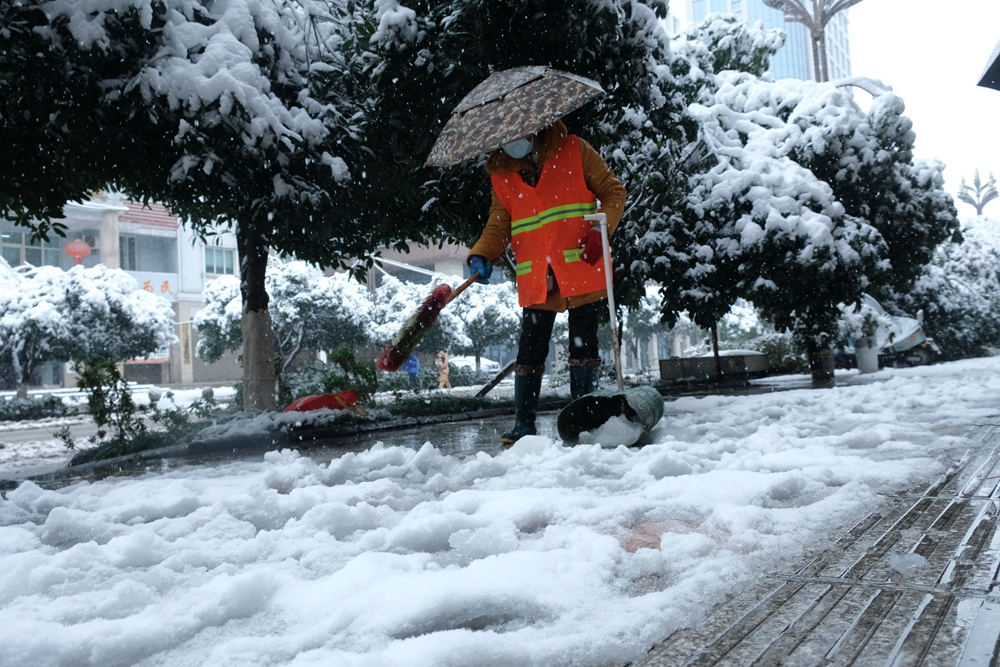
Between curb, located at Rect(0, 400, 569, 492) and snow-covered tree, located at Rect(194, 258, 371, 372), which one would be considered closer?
curb, located at Rect(0, 400, 569, 492)

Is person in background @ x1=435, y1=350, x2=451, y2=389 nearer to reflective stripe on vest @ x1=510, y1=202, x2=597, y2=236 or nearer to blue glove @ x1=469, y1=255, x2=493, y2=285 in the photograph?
blue glove @ x1=469, y1=255, x2=493, y2=285

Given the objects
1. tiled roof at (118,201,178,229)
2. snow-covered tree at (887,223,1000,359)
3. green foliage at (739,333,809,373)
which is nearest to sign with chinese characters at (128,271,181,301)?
tiled roof at (118,201,178,229)

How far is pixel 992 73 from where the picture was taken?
629 cm

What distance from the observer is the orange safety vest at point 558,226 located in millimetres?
4664

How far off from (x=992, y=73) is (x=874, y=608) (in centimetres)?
635

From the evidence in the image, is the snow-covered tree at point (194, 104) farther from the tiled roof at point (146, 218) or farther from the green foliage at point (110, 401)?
the tiled roof at point (146, 218)

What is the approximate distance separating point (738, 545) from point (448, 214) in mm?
6293

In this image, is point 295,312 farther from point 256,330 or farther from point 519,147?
point 519,147

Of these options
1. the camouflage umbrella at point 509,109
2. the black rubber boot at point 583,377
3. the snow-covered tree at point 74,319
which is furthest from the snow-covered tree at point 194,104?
the snow-covered tree at point 74,319

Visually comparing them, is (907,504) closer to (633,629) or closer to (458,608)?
(633,629)

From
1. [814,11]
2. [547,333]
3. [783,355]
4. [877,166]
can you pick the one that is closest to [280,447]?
[547,333]

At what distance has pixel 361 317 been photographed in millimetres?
24484

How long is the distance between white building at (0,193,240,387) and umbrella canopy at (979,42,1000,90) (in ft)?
99.9

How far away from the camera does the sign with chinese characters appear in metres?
33.6
